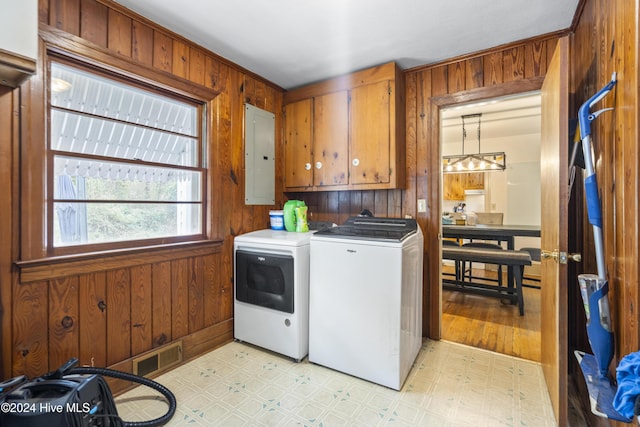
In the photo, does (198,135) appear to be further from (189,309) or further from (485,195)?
(485,195)

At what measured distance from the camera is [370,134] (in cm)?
251

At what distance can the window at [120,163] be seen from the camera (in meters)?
1.65

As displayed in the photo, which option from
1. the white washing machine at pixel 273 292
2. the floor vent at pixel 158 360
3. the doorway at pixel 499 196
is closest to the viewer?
the floor vent at pixel 158 360

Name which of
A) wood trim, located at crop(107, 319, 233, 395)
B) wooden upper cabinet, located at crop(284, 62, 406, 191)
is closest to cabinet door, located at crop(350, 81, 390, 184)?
wooden upper cabinet, located at crop(284, 62, 406, 191)

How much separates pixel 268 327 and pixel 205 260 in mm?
743

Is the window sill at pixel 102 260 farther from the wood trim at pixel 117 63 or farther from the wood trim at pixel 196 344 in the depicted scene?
the wood trim at pixel 117 63

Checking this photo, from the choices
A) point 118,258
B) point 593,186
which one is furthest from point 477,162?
point 118,258

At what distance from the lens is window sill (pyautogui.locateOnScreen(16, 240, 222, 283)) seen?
1.49 meters

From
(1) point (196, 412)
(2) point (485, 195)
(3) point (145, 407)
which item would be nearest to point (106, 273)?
(3) point (145, 407)

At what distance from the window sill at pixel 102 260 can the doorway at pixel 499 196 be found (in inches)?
86.0

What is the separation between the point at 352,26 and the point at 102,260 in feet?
7.21

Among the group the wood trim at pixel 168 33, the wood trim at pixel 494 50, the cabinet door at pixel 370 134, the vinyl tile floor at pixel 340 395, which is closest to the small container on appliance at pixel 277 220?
the cabinet door at pixel 370 134

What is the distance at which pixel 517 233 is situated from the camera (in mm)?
3539

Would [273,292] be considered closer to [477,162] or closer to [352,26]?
[352,26]
